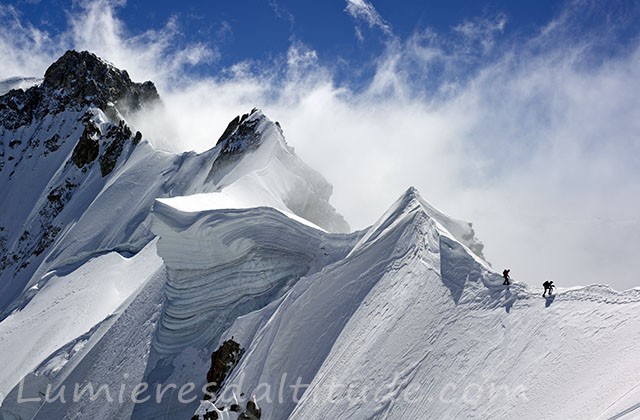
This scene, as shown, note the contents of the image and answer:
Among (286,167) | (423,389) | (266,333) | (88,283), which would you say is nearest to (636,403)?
(423,389)

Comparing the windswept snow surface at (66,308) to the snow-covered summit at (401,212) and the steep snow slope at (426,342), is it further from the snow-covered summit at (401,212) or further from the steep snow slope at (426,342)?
the snow-covered summit at (401,212)

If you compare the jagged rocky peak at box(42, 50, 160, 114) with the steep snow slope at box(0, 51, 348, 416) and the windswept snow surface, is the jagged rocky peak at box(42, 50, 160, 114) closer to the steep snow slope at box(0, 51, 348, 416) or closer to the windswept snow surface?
the steep snow slope at box(0, 51, 348, 416)

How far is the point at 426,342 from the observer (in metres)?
19.9

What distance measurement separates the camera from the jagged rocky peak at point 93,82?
84625mm

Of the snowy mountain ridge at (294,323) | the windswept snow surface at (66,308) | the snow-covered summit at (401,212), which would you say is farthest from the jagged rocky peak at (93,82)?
the snow-covered summit at (401,212)

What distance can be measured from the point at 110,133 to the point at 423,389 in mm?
67835

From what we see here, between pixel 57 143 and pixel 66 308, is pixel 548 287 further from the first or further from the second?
pixel 57 143

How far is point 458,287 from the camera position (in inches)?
866

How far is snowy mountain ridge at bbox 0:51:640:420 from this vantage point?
16922 millimetres

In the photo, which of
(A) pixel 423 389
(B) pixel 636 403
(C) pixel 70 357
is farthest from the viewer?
(C) pixel 70 357

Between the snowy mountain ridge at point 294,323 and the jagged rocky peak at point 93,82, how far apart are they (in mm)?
35621

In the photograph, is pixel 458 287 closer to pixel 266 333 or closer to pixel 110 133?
pixel 266 333

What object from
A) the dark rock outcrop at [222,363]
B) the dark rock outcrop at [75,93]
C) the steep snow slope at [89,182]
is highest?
the dark rock outcrop at [75,93]

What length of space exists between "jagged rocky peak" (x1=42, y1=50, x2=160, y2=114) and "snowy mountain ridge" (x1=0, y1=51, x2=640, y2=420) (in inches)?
1402
